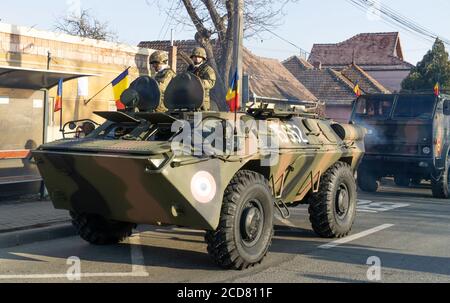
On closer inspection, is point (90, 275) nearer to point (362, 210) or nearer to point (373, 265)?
point (373, 265)

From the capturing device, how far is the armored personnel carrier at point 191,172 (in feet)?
18.7

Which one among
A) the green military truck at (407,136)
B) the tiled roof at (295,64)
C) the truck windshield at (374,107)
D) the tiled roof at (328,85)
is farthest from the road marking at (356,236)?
the tiled roof at (295,64)

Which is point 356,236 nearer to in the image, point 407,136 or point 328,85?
point 407,136

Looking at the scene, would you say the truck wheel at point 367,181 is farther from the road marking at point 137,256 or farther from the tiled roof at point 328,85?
the tiled roof at point 328,85

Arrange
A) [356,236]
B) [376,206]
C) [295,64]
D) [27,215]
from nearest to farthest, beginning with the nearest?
[356,236]
[27,215]
[376,206]
[295,64]

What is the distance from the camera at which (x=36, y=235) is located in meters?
7.54

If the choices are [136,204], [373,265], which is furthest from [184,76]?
[373,265]

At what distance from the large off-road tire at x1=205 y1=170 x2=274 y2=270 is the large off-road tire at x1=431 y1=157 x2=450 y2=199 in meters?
7.69

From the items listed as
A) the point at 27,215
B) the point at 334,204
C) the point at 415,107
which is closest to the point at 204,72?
the point at 334,204

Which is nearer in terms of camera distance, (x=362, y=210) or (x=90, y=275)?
(x=90, y=275)

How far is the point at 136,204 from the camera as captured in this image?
19.6 ft

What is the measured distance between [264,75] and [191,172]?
75.1 ft

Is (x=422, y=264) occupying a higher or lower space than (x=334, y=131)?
lower
